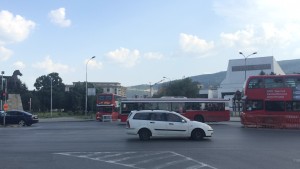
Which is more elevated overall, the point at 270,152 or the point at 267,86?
the point at 267,86

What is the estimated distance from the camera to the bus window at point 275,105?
116ft

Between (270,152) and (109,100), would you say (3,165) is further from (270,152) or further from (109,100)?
(109,100)

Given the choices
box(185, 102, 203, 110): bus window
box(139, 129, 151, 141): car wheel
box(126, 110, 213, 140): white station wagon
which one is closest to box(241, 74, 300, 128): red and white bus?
box(185, 102, 203, 110): bus window

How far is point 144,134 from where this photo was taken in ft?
74.7

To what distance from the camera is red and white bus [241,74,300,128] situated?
115ft

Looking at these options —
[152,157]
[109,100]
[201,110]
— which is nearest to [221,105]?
[201,110]

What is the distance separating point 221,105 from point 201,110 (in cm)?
205

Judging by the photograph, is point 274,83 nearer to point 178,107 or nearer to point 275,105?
point 275,105

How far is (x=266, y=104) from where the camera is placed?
35.9m

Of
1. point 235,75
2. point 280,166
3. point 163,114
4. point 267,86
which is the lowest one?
point 280,166

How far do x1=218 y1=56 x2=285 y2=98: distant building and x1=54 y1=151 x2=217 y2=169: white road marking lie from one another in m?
112

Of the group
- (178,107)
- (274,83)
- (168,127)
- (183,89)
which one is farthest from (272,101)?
(183,89)

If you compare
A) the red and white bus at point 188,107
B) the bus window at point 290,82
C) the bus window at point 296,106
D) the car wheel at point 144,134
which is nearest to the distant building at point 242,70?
the red and white bus at point 188,107

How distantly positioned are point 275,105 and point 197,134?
49.7 feet
